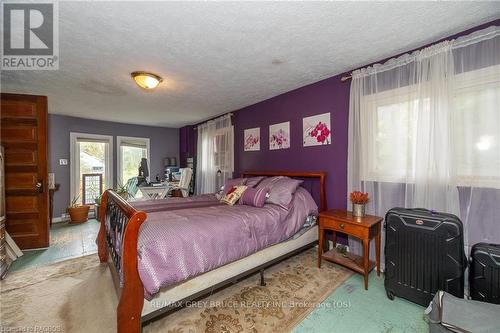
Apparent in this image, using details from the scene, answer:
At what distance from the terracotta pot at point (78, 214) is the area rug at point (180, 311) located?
2.34m

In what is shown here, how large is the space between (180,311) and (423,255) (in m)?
2.02

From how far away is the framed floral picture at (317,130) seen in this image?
2.93 m

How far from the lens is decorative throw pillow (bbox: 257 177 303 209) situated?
2.54 metres

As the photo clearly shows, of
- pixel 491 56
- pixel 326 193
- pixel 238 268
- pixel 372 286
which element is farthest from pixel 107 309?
pixel 491 56

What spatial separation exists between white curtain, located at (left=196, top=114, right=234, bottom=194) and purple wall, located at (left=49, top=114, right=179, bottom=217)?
1.61 m

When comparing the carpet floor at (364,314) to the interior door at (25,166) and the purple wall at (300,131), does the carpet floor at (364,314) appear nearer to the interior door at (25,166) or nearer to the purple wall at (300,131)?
the purple wall at (300,131)

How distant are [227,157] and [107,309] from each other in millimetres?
3125

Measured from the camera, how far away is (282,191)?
104 inches

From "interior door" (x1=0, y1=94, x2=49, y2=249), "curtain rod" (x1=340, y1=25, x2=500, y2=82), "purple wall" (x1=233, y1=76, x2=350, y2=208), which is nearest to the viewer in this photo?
"curtain rod" (x1=340, y1=25, x2=500, y2=82)

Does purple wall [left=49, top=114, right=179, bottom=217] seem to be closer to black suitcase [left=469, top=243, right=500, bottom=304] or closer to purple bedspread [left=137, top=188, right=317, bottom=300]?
purple bedspread [left=137, top=188, right=317, bottom=300]

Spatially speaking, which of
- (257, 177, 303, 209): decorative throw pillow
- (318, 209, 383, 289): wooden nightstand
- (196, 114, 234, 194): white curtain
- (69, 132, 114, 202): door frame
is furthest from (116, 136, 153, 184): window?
(318, 209, 383, 289): wooden nightstand

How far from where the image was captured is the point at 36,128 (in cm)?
302

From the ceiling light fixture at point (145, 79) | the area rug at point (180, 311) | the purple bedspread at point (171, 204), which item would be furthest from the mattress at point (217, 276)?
the ceiling light fixture at point (145, 79)

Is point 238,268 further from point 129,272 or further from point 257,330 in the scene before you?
point 129,272
